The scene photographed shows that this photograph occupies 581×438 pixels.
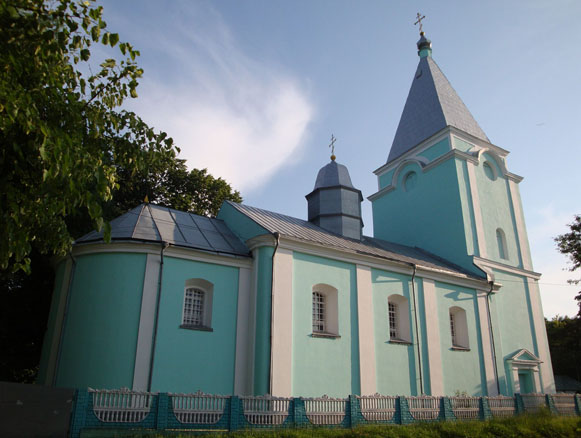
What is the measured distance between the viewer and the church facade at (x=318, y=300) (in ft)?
38.4

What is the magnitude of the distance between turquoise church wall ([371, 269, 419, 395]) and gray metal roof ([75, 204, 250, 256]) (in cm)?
490

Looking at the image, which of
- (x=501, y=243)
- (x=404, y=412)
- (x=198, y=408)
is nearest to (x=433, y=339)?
(x=404, y=412)

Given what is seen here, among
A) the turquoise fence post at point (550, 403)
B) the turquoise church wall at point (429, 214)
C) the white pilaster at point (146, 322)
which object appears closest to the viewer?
the white pilaster at point (146, 322)

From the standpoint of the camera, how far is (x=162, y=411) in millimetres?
8844

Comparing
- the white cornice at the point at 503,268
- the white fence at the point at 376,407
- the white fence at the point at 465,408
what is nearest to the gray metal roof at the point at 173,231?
the white fence at the point at 376,407

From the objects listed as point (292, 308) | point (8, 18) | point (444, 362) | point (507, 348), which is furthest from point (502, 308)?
point (8, 18)

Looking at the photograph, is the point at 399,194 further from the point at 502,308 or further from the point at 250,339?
the point at 250,339

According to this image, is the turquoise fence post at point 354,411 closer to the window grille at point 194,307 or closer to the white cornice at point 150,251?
the window grille at point 194,307

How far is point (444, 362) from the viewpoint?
1616cm

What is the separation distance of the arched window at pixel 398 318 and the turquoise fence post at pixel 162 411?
8890mm

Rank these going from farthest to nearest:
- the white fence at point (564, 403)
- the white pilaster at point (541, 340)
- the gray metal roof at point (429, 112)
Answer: the gray metal roof at point (429, 112) < the white pilaster at point (541, 340) < the white fence at point (564, 403)

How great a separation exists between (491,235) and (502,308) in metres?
3.50

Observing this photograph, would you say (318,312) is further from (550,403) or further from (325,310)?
(550,403)

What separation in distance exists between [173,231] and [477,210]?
14.1m
